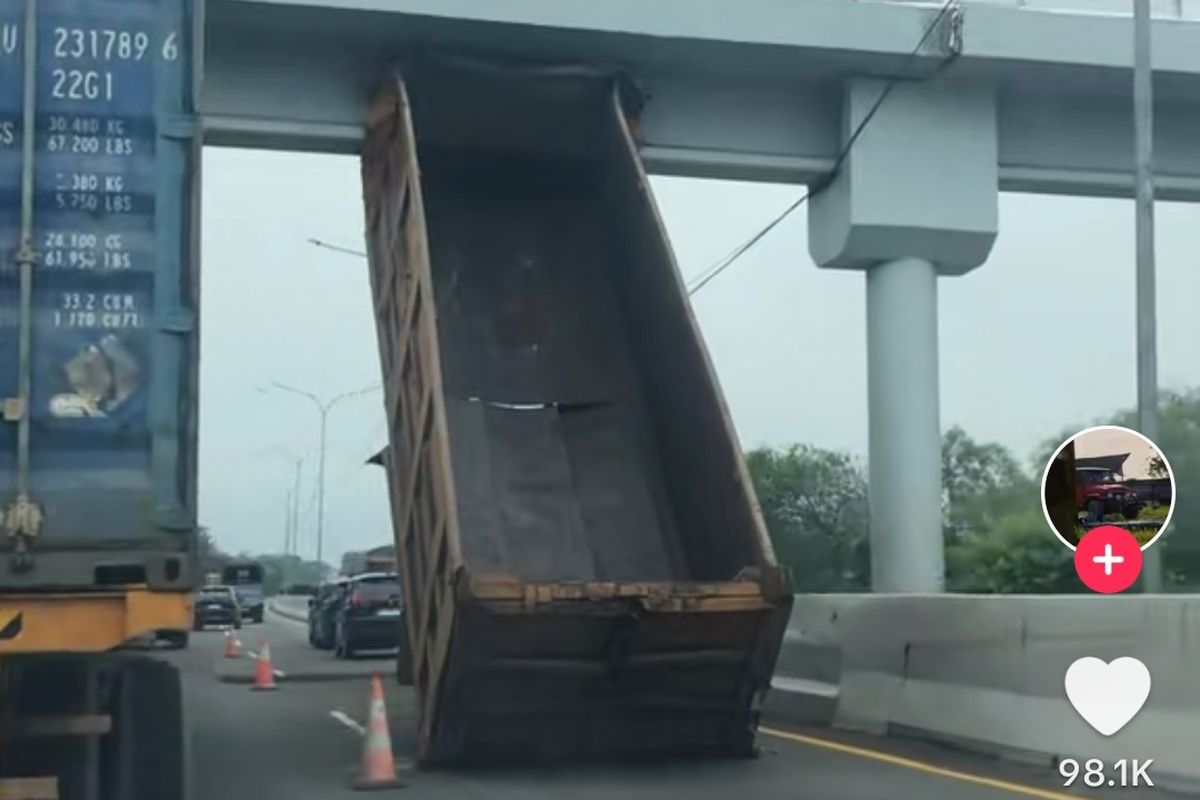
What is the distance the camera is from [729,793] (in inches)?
466

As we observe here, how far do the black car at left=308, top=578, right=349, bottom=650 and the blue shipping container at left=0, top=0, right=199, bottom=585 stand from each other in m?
26.1

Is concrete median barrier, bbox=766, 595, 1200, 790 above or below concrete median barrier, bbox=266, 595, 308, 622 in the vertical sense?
above

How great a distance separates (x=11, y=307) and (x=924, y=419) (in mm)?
12388

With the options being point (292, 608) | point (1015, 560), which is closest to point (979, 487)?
point (1015, 560)

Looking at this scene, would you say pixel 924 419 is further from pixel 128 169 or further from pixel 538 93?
pixel 128 169

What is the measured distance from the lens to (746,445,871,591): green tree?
23.4m

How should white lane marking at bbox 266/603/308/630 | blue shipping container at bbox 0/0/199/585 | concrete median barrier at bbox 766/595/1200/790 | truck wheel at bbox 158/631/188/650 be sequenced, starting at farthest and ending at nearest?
white lane marking at bbox 266/603/308/630
concrete median barrier at bbox 766/595/1200/790
truck wheel at bbox 158/631/188/650
blue shipping container at bbox 0/0/199/585

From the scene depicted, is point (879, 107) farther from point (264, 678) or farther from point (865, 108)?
point (264, 678)

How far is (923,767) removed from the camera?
511 inches

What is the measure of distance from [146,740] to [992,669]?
21.5 feet

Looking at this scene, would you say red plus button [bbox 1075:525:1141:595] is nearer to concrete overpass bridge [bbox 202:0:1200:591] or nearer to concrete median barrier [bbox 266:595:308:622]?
concrete overpass bridge [bbox 202:0:1200:591]

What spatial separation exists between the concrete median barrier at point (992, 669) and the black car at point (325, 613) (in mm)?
18961

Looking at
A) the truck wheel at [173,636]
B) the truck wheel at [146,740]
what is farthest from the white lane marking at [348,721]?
the truck wheel at [146,740]

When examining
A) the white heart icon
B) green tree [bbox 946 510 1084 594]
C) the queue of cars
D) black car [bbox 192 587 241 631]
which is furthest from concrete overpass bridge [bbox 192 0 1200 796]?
black car [bbox 192 587 241 631]
